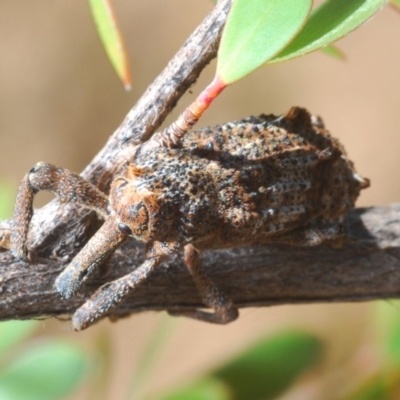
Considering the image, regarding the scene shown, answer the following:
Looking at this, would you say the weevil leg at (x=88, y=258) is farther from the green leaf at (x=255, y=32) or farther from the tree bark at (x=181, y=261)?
the green leaf at (x=255, y=32)

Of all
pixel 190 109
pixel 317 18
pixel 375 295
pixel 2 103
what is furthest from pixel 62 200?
pixel 2 103

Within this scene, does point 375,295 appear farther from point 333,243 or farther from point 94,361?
point 94,361

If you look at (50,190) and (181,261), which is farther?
(181,261)

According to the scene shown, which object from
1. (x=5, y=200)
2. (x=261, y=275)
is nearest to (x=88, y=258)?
(x=261, y=275)

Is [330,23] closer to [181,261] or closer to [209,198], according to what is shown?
[209,198]

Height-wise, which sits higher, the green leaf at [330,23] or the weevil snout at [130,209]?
the green leaf at [330,23]

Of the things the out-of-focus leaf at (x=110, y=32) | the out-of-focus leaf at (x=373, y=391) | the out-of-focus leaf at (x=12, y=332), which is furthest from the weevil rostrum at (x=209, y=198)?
the out-of-focus leaf at (x=373, y=391)

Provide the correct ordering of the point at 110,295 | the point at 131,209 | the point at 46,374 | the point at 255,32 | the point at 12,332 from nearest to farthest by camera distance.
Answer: the point at 255,32
the point at 131,209
the point at 110,295
the point at 12,332
the point at 46,374
